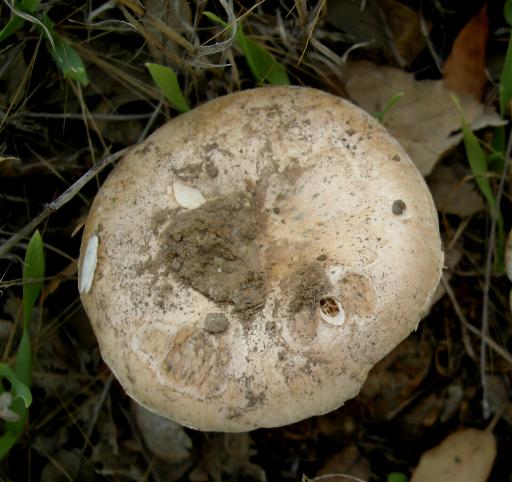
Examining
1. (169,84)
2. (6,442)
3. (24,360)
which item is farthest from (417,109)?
(6,442)

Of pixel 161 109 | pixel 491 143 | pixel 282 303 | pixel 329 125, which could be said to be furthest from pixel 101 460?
pixel 491 143

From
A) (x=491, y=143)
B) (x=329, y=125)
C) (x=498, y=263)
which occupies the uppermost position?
(x=329, y=125)

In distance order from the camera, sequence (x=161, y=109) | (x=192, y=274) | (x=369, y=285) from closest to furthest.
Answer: (x=369, y=285), (x=192, y=274), (x=161, y=109)

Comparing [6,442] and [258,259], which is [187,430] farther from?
[258,259]

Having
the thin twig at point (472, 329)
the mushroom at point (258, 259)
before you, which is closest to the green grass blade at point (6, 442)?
the mushroom at point (258, 259)

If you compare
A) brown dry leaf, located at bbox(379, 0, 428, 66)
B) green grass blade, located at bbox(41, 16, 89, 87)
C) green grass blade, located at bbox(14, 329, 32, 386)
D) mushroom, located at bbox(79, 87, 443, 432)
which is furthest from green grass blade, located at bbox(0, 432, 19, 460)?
brown dry leaf, located at bbox(379, 0, 428, 66)

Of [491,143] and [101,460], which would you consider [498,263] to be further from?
[101,460]

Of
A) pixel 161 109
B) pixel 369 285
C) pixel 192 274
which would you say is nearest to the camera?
pixel 369 285

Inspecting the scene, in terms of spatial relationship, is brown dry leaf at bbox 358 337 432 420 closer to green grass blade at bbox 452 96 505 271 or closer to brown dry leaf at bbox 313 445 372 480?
brown dry leaf at bbox 313 445 372 480
